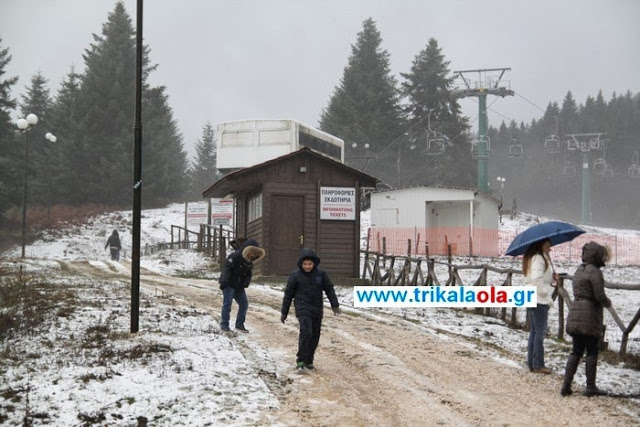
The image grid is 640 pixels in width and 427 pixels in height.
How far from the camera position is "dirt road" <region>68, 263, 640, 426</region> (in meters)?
6.95

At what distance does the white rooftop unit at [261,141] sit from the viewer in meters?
35.2

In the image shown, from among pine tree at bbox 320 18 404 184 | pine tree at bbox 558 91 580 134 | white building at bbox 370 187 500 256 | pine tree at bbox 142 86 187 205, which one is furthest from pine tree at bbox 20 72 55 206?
pine tree at bbox 558 91 580 134

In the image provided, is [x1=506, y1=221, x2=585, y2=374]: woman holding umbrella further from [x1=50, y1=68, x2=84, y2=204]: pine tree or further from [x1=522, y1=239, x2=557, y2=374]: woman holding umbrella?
[x1=50, y1=68, x2=84, y2=204]: pine tree

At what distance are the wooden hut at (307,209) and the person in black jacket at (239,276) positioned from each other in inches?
420

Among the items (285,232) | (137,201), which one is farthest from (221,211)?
(137,201)

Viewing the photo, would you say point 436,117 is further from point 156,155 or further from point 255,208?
point 255,208

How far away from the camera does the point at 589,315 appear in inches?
314

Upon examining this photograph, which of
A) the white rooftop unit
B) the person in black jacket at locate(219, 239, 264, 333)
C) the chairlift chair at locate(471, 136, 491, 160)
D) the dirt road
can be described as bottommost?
the dirt road

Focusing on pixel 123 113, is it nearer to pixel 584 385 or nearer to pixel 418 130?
pixel 418 130

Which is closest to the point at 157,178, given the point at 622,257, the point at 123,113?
the point at 123,113

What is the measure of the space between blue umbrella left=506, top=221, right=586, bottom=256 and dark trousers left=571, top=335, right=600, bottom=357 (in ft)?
5.11

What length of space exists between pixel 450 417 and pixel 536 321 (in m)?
2.88

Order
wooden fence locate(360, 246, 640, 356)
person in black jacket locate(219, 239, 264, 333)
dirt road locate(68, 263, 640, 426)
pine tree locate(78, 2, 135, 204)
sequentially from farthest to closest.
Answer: pine tree locate(78, 2, 135, 204) < person in black jacket locate(219, 239, 264, 333) < wooden fence locate(360, 246, 640, 356) < dirt road locate(68, 263, 640, 426)

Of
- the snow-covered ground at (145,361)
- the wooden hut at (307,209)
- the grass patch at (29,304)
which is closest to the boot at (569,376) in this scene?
the snow-covered ground at (145,361)
